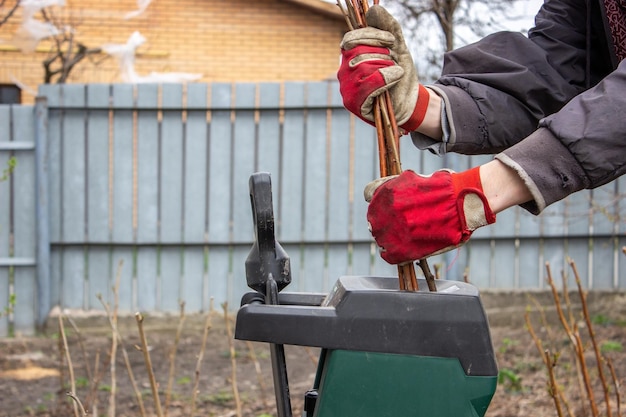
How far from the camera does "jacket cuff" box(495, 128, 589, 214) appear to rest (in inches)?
50.5

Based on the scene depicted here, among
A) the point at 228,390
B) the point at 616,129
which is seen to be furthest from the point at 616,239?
the point at 616,129

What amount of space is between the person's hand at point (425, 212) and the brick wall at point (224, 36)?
10473mm

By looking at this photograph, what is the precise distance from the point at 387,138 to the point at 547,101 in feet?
1.77

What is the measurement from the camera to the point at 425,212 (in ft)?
4.10

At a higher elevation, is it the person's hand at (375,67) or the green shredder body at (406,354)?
the person's hand at (375,67)

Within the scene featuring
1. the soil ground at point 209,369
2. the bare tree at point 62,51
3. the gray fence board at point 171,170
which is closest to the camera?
the soil ground at point 209,369

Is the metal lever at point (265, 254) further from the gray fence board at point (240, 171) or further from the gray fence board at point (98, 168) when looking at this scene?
the gray fence board at point (98, 168)

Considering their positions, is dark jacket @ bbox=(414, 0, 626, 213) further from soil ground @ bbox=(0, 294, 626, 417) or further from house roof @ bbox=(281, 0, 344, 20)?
house roof @ bbox=(281, 0, 344, 20)

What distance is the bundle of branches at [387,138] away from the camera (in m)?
1.32

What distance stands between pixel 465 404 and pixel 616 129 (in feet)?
1.66

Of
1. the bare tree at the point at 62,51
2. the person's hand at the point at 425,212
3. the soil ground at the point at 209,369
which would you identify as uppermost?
the bare tree at the point at 62,51

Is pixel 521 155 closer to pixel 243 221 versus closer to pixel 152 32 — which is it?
pixel 243 221

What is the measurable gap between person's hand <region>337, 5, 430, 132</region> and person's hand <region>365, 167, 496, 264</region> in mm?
215

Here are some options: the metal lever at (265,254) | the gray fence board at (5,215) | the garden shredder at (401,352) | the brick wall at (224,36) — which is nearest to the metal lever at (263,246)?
the metal lever at (265,254)
